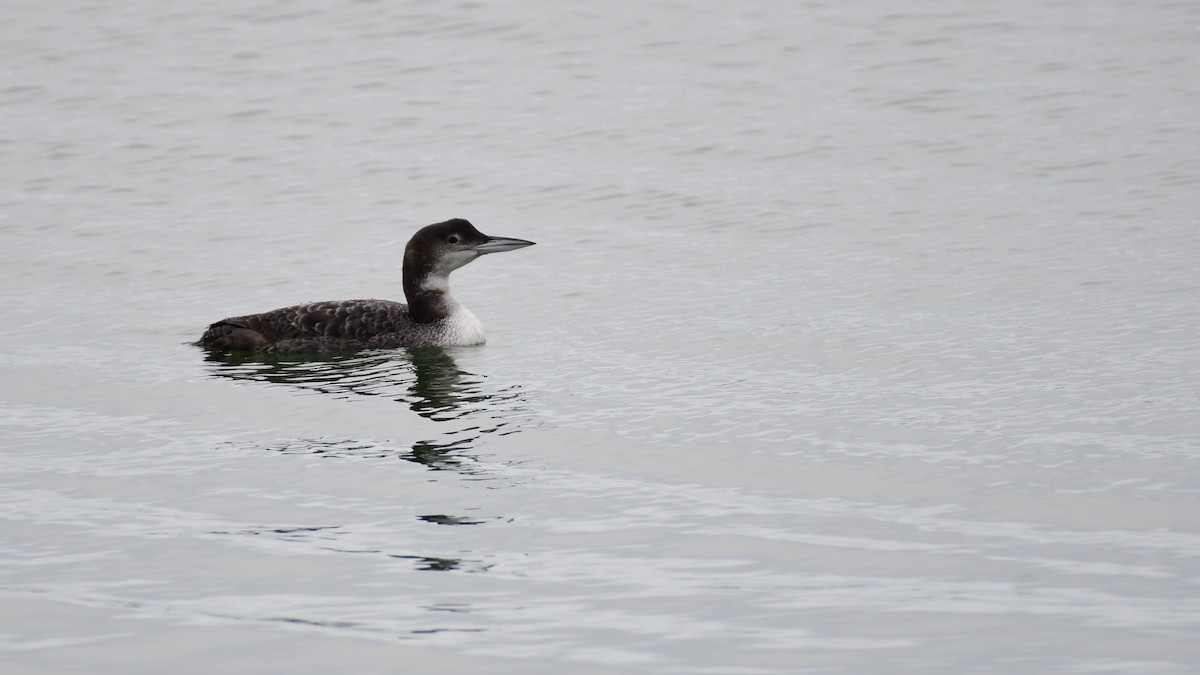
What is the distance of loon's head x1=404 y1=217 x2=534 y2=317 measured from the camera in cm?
1298

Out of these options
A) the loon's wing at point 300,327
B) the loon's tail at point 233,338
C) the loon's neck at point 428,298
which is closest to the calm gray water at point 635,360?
the loon's tail at point 233,338

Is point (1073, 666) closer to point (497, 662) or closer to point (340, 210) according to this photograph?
point (497, 662)

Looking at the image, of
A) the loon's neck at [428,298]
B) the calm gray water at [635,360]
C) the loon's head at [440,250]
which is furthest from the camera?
the loon's head at [440,250]

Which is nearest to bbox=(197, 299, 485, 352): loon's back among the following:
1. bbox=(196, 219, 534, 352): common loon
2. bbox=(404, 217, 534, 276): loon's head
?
bbox=(196, 219, 534, 352): common loon

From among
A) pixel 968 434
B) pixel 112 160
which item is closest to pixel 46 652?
pixel 968 434

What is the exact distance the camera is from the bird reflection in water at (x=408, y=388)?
9.40 metres

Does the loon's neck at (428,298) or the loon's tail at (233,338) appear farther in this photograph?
the loon's neck at (428,298)

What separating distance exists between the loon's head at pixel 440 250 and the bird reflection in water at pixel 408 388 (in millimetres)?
591

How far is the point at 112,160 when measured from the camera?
2127 cm

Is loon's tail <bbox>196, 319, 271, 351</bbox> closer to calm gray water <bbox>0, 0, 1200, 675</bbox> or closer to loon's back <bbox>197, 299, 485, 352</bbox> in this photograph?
loon's back <bbox>197, 299, 485, 352</bbox>

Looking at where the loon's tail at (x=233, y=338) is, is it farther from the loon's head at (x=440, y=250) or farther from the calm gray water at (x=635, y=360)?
the loon's head at (x=440, y=250)

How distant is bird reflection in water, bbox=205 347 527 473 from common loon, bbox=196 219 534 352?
10 centimetres

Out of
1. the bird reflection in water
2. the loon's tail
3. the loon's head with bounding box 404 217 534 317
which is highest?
the loon's head with bounding box 404 217 534 317

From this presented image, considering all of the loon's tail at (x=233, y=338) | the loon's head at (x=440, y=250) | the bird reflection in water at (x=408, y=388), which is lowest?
the bird reflection in water at (x=408, y=388)
